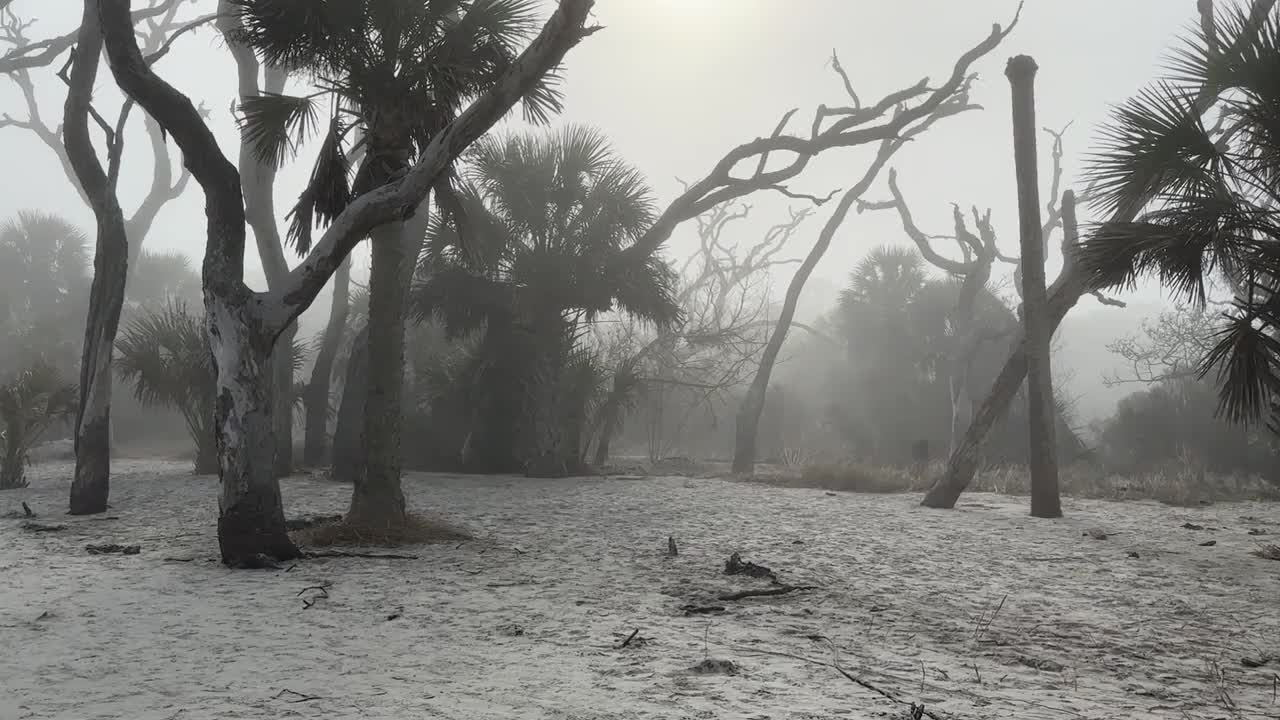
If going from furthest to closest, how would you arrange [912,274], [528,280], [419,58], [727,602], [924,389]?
[912,274]
[924,389]
[528,280]
[419,58]
[727,602]

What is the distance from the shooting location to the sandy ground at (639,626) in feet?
11.9

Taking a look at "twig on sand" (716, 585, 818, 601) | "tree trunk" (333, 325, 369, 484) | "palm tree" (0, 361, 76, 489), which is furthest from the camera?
"tree trunk" (333, 325, 369, 484)

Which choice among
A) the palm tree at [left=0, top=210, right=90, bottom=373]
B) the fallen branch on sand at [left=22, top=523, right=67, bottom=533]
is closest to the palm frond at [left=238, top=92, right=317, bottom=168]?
the fallen branch on sand at [left=22, top=523, right=67, bottom=533]

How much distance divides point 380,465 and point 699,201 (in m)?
9.21

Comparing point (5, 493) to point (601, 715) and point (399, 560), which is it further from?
point (601, 715)

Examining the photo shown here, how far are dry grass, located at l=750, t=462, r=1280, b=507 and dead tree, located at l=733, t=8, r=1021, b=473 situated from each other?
7.75 feet

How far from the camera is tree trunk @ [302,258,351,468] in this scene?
17.0 m

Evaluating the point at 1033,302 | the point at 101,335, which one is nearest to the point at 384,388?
the point at 101,335

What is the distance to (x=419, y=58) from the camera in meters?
8.13

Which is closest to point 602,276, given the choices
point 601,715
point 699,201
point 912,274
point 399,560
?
point 699,201

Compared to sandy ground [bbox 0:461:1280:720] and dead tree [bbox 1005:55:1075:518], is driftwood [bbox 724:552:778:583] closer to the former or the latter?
sandy ground [bbox 0:461:1280:720]

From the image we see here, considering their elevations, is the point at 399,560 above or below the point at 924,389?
below

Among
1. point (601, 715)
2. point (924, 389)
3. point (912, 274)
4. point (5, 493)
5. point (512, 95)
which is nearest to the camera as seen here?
point (601, 715)

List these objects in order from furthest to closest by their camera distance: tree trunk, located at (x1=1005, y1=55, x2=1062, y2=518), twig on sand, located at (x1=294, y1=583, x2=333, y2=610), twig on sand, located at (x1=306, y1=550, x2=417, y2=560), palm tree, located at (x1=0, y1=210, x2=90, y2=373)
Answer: palm tree, located at (x1=0, y1=210, x2=90, y2=373)
tree trunk, located at (x1=1005, y1=55, x2=1062, y2=518)
twig on sand, located at (x1=306, y1=550, x2=417, y2=560)
twig on sand, located at (x1=294, y1=583, x2=333, y2=610)
